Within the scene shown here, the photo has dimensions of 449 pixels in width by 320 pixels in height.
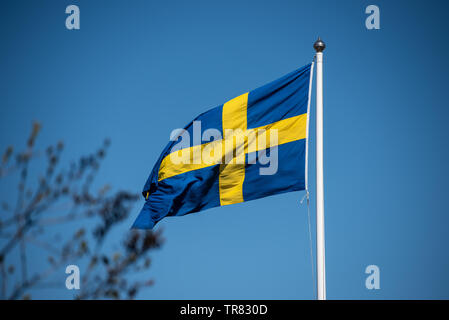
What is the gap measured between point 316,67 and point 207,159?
3.46 m

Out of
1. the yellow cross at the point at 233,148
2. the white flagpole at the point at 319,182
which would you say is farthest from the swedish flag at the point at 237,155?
the white flagpole at the point at 319,182

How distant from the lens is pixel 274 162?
41.5 feet

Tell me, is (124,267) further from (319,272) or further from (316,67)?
(316,67)

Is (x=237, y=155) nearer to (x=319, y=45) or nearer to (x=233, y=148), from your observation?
(x=233, y=148)

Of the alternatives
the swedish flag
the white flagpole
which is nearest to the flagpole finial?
the white flagpole

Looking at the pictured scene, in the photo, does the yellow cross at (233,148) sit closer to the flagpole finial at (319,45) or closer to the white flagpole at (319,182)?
the white flagpole at (319,182)

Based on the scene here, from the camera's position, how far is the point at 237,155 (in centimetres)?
1341

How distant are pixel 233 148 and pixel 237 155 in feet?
0.76

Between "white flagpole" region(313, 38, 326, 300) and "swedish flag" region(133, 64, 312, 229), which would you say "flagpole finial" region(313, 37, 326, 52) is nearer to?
"white flagpole" region(313, 38, 326, 300)

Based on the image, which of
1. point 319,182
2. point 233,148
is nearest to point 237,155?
point 233,148
